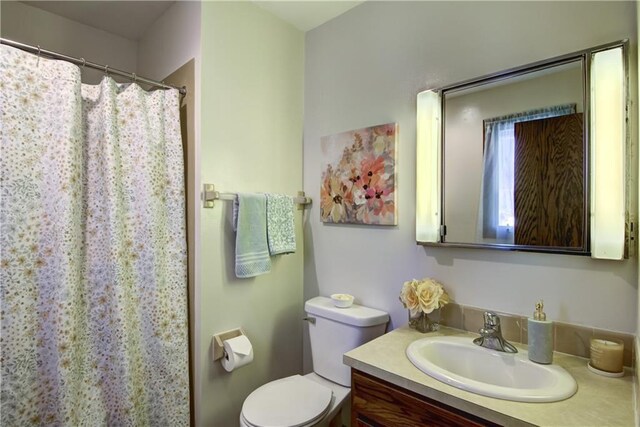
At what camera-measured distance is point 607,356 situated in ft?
3.42

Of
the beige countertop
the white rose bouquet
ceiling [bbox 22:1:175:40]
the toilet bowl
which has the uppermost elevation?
ceiling [bbox 22:1:175:40]

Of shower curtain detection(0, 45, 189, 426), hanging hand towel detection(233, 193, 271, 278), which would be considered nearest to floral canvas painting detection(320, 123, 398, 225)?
hanging hand towel detection(233, 193, 271, 278)

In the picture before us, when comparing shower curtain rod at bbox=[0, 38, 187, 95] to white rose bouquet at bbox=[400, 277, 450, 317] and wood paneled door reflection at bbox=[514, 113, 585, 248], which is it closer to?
white rose bouquet at bbox=[400, 277, 450, 317]

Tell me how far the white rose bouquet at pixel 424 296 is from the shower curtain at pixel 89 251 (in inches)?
43.2

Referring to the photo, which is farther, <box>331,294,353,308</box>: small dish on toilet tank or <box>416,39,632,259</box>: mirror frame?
<box>331,294,353,308</box>: small dish on toilet tank

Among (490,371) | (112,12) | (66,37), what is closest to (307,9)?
(112,12)

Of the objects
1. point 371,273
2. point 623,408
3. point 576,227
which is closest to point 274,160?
point 371,273

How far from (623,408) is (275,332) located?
5.01ft

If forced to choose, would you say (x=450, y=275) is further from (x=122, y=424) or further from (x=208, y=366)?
(x=122, y=424)

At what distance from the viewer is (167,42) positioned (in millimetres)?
1902

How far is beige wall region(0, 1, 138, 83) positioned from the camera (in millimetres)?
1812

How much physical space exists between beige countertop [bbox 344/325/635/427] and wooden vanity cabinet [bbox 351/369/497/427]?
30 mm

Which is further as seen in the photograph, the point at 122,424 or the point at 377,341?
the point at 122,424

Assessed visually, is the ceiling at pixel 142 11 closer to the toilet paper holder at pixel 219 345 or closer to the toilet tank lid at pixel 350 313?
the toilet tank lid at pixel 350 313
